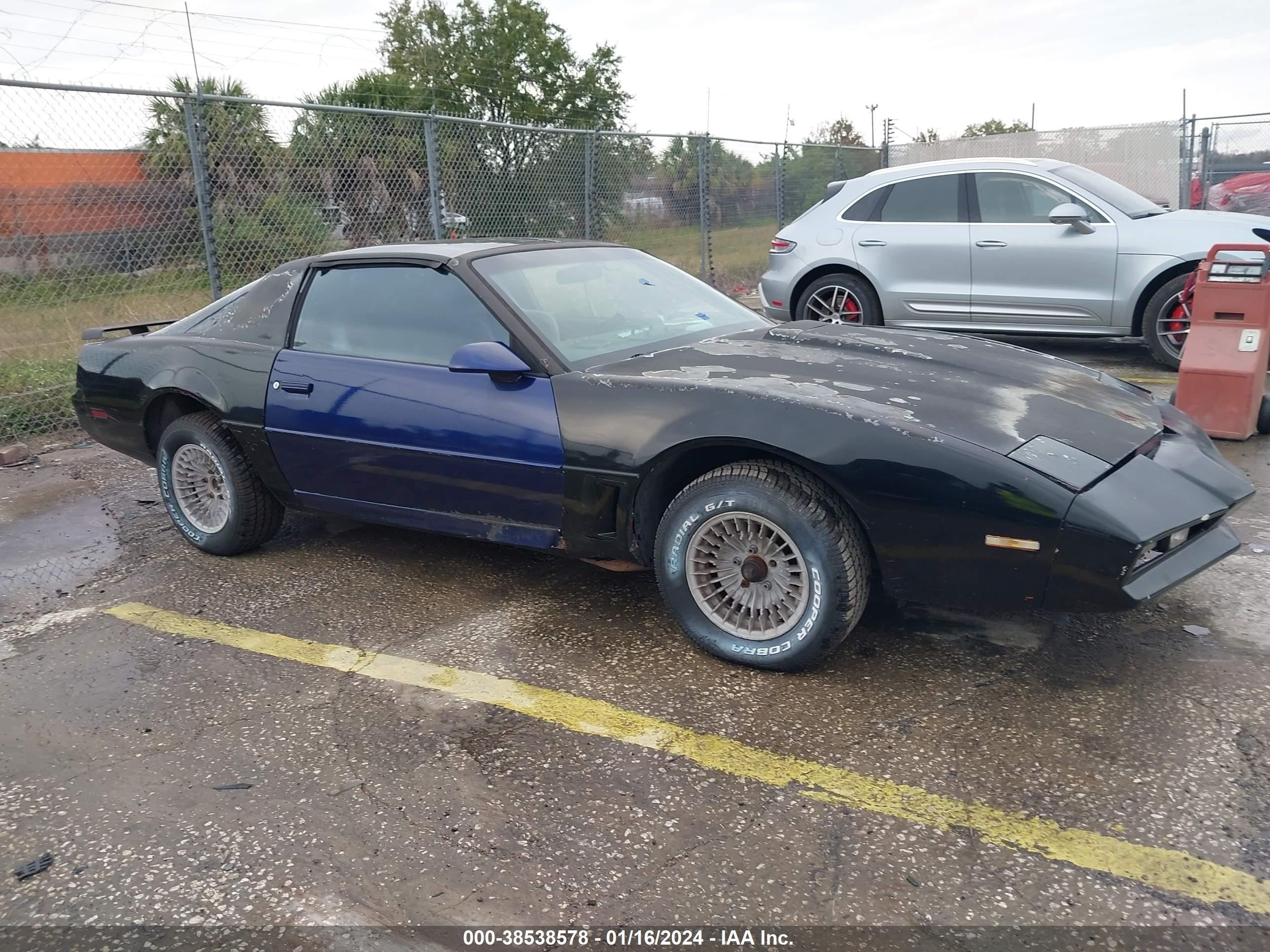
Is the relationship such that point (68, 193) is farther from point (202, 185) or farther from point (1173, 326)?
point (1173, 326)

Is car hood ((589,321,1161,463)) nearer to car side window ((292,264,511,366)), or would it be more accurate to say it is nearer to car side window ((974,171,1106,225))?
car side window ((292,264,511,366))

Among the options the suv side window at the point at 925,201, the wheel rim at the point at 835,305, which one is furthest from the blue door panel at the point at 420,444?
the suv side window at the point at 925,201

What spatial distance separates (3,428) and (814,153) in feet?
39.7

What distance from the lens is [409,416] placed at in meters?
3.89

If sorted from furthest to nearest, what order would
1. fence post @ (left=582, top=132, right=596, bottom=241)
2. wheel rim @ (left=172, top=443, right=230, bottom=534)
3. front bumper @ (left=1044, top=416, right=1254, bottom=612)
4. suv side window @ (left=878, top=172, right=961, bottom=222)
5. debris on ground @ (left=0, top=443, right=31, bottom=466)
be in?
fence post @ (left=582, top=132, right=596, bottom=241)
suv side window @ (left=878, top=172, right=961, bottom=222)
debris on ground @ (left=0, top=443, right=31, bottom=466)
wheel rim @ (left=172, top=443, right=230, bottom=534)
front bumper @ (left=1044, top=416, right=1254, bottom=612)

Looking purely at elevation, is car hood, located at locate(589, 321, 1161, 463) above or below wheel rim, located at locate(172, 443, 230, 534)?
above

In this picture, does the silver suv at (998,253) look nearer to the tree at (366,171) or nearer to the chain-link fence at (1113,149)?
the tree at (366,171)

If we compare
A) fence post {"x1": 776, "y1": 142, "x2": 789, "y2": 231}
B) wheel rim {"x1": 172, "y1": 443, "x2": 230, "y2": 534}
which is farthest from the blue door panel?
fence post {"x1": 776, "y1": 142, "x2": 789, "y2": 231}

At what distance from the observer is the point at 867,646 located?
3.52m

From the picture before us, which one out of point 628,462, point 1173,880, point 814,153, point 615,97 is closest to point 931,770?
point 1173,880

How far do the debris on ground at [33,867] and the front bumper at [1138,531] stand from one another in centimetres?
277

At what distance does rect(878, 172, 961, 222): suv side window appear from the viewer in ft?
27.2

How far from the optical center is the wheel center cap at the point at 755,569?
3.27 meters

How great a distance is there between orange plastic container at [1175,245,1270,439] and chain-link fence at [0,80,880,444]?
237 inches
